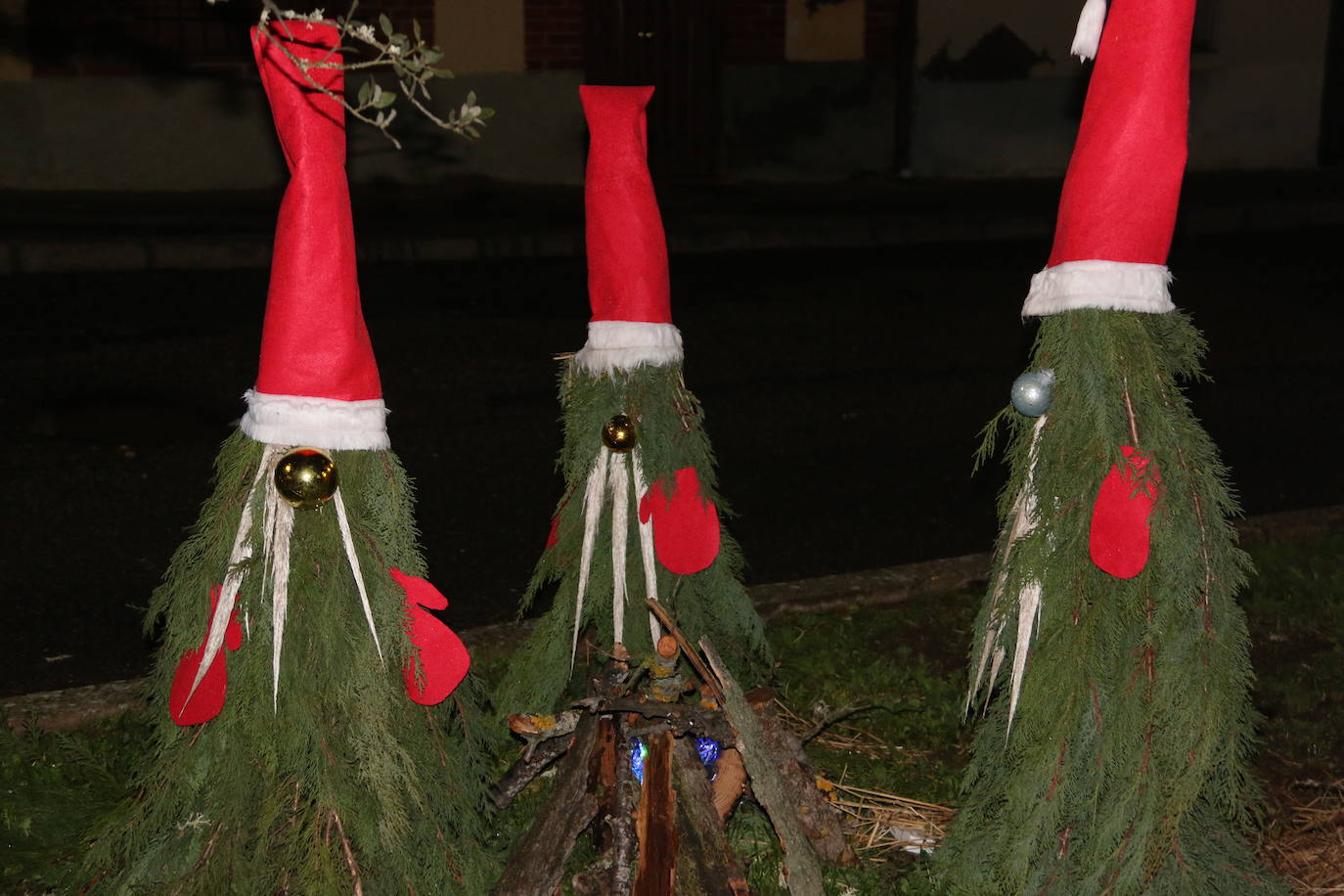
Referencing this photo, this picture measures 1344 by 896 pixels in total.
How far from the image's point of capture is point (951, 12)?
50.0 ft

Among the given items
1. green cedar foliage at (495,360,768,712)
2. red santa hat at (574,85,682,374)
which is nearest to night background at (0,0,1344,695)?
green cedar foliage at (495,360,768,712)

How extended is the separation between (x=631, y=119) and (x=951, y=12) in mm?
13120

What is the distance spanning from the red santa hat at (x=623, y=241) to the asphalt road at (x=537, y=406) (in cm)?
173

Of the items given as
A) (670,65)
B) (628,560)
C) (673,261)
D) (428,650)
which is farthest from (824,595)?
(670,65)

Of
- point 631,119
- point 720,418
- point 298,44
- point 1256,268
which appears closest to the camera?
point 298,44

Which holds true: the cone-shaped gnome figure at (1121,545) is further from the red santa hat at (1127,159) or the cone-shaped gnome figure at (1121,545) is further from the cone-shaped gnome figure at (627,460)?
the cone-shaped gnome figure at (627,460)

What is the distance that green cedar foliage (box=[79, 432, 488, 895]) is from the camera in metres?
2.60

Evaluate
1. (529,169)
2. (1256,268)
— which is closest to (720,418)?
(1256,268)

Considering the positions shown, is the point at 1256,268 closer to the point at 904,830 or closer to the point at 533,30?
the point at 533,30

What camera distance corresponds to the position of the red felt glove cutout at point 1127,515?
263cm

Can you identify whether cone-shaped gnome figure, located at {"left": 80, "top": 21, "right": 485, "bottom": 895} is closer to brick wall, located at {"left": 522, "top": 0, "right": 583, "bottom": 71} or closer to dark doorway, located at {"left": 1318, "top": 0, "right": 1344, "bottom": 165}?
brick wall, located at {"left": 522, "top": 0, "right": 583, "bottom": 71}

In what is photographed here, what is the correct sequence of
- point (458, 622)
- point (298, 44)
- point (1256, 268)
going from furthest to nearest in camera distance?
point (1256, 268)
point (458, 622)
point (298, 44)

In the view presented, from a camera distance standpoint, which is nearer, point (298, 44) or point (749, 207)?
point (298, 44)

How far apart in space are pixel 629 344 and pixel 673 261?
8.38 m
